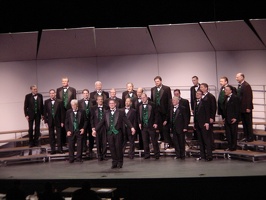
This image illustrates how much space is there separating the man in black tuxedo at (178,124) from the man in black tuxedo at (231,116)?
992 millimetres

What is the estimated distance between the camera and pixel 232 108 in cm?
1131

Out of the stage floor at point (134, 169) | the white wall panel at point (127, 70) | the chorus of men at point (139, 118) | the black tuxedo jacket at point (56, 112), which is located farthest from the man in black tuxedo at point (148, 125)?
the white wall panel at point (127, 70)

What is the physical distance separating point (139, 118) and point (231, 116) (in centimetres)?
224

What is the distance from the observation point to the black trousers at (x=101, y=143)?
12.0 m

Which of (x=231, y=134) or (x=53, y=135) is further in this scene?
(x=53, y=135)

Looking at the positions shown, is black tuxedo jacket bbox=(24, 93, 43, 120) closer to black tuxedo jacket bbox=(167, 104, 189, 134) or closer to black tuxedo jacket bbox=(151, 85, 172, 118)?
black tuxedo jacket bbox=(151, 85, 172, 118)

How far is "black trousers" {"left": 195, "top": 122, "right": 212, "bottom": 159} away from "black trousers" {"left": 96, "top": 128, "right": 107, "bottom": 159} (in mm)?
2293

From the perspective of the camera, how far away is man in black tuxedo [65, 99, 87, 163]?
11969 mm

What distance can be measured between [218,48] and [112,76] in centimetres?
327

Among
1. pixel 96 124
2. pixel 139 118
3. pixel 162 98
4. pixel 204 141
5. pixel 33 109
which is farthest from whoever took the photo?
pixel 33 109

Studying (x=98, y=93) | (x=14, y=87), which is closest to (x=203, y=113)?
(x=98, y=93)

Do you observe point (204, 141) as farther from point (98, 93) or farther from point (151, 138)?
point (98, 93)

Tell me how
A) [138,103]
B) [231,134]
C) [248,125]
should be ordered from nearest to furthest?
[231,134] → [248,125] → [138,103]

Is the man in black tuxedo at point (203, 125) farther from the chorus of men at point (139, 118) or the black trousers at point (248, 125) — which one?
the black trousers at point (248, 125)
